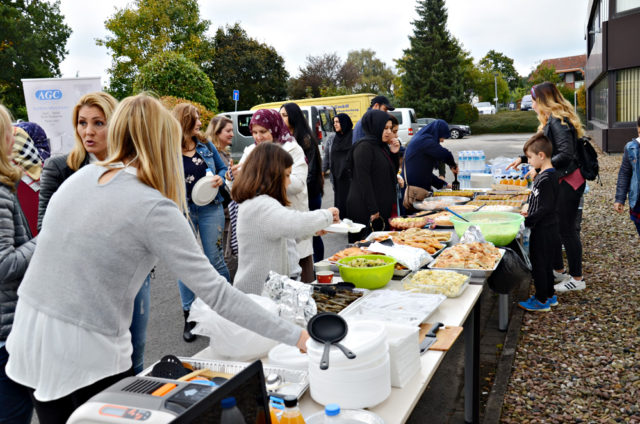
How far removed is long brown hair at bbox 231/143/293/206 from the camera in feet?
9.06

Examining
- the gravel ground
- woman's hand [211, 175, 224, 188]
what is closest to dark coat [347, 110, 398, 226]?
woman's hand [211, 175, 224, 188]

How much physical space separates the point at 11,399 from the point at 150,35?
127 feet

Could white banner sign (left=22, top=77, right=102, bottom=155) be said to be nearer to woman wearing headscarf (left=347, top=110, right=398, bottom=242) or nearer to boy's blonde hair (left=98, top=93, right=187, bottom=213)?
woman wearing headscarf (left=347, top=110, right=398, bottom=242)

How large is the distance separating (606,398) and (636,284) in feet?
8.30

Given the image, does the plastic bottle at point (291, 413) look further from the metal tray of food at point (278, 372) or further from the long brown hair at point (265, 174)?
the long brown hair at point (265, 174)

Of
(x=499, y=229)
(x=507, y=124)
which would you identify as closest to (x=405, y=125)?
(x=499, y=229)

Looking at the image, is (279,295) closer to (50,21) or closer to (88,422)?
(88,422)

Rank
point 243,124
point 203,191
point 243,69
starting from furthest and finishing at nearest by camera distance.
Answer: point 243,69, point 243,124, point 203,191

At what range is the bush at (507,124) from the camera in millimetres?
37469

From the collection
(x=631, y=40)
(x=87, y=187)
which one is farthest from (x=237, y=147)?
(x=87, y=187)

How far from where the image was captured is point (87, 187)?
1.53 metres

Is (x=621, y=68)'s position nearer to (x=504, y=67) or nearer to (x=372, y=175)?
(x=372, y=175)

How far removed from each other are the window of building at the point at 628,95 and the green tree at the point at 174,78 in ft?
56.3

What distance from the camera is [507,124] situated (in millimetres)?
38062
